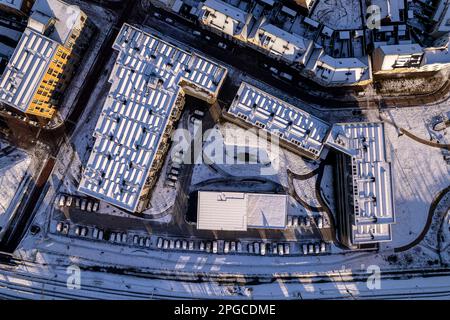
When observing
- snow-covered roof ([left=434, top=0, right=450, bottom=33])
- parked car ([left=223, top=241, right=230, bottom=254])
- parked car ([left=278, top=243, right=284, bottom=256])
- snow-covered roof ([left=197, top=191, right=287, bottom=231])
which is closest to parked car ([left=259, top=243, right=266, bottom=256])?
parked car ([left=278, top=243, right=284, bottom=256])

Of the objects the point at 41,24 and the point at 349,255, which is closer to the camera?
the point at 41,24

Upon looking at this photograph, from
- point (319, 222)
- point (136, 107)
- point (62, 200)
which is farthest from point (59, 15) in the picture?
point (319, 222)

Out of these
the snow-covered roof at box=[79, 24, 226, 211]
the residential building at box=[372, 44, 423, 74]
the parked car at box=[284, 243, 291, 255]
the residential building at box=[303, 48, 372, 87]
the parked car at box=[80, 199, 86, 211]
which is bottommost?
the parked car at box=[284, 243, 291, 255]

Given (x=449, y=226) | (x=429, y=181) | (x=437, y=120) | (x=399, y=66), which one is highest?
(x=399, y=66)

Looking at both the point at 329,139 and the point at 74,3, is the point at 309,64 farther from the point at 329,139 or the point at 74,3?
the point at 74,3

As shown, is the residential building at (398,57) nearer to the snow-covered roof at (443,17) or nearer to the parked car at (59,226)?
the snow-covered roof at (443,17)

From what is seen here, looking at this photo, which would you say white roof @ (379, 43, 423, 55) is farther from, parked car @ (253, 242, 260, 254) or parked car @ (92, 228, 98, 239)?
parked car @ (92, 228, 98, 239)
